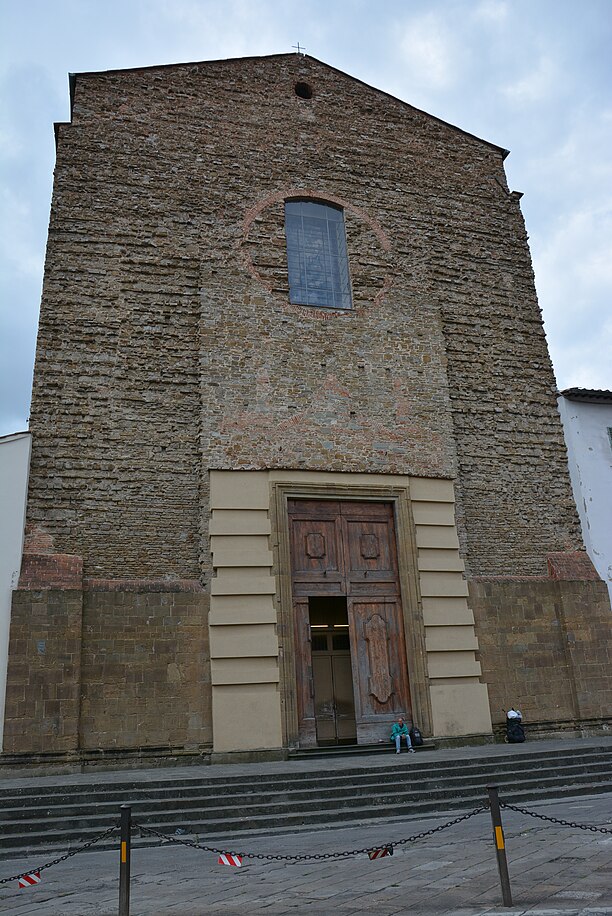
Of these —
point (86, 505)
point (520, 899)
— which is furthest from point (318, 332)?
point (520, 899)

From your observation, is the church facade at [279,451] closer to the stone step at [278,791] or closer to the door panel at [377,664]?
the door panel at [377,664]

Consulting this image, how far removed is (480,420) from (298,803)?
8688mm

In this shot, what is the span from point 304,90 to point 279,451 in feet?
28.4

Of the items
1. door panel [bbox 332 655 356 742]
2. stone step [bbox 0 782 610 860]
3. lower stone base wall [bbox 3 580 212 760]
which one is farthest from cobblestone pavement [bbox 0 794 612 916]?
door panel [bbox 332 655 356 742]

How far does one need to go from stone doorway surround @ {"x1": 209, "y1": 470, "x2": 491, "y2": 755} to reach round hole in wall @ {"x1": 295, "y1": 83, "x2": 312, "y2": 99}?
29.0ft

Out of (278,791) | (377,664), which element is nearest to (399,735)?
(377,664)

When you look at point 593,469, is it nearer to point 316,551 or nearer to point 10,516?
point 316,551

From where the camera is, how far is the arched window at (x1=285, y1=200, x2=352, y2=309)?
15.4 m

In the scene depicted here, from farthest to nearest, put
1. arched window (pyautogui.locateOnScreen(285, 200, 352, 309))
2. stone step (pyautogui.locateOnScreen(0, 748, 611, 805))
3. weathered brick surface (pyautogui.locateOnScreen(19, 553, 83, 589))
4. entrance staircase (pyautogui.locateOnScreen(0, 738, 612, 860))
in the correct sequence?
arched window (pyautogui.locateOnScreen(285, 200, 352, 309)), weathered brick surface (pyautogui.locateOnScreen(19, 553, 83, 589)), stone step (pyautogui.locateOnScreen(0, 748, 611, 805)), entrance staircase (pyautogui.locateOnScreen(0, 738, 612, 860))

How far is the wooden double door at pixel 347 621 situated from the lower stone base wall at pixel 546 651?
1656mm

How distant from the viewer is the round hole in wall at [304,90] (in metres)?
16.9

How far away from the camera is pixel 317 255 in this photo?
51.7 feet

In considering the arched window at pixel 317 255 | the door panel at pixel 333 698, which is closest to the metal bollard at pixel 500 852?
the door panel at pixel 333 698

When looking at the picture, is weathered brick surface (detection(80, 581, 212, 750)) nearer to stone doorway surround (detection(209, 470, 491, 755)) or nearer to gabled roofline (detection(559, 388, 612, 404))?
stone doorway surround (detection(209, 470, 491, 755))
